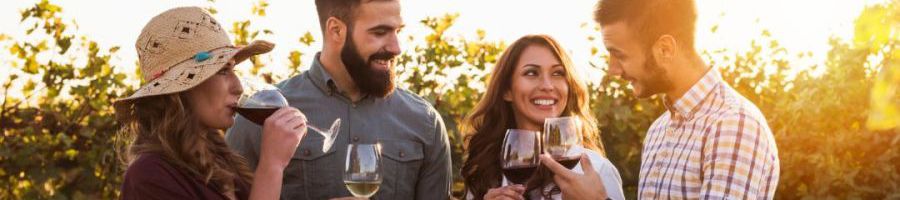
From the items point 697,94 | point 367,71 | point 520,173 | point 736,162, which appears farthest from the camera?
point 367,71

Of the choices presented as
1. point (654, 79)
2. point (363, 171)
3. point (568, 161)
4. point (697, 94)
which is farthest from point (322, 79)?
point (697, 94)

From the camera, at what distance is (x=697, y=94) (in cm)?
355

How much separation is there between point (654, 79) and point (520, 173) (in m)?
0.66

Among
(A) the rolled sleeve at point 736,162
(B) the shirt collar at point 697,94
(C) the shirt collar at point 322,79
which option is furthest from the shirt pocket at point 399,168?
(A) the rolled sleeve at point 736,162

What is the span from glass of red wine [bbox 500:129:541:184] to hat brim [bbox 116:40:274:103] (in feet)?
3.20

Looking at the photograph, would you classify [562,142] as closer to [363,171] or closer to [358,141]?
[363,171]

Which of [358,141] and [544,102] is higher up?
[544,102]

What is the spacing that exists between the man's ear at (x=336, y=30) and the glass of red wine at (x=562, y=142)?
107 cm

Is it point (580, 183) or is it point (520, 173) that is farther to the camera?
point (520, 173)

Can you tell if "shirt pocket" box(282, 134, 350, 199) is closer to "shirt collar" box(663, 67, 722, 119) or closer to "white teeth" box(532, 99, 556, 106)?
"white teeth" box(532, 99, 556, 106)

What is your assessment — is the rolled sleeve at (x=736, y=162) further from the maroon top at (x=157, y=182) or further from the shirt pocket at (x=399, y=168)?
the shirt pocket at (x=399, y=168)

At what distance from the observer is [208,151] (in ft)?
12.3

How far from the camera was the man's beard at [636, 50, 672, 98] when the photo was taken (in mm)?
3639

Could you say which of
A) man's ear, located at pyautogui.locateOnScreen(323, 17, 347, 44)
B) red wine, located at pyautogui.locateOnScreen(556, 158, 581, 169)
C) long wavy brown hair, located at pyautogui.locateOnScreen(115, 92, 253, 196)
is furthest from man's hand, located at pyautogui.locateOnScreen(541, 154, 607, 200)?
man's ear, located at pyautogui.locateOnScreen(323, 17, 347, 44)
